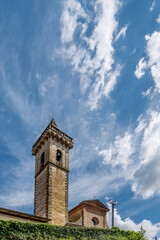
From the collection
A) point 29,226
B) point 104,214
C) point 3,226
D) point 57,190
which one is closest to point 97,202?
point 104,214

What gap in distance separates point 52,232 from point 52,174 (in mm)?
9017

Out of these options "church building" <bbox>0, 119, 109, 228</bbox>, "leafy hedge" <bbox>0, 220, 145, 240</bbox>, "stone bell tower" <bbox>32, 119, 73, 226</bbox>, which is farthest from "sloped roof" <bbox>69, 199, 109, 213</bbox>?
"leafy hedge" <bbox>0, 220, 145, 240</bbox>

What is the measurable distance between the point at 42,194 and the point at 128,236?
393 inches

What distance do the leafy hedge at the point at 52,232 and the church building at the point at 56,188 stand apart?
4393 mm

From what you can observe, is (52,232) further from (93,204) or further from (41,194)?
(93,204)

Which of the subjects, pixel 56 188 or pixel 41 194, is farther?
pixel 41 194

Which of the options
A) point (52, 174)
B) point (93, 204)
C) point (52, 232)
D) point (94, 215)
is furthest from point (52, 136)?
point (52, 232)

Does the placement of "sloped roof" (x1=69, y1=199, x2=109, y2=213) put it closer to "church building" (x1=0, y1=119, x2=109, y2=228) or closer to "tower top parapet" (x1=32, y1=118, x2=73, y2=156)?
"church building" (x1=0, y1=119, x2=109, y2=228)

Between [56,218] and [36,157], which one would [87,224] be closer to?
[56,218]

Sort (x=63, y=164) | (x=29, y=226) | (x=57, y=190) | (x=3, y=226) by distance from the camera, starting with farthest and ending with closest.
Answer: (x=63, y=164) < (x=57, y=190) < (x=29, y=226) < (x=3, y=226)

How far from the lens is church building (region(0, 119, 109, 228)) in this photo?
2270cm

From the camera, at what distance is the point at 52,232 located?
15.9 m

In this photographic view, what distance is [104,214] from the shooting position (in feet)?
90.2

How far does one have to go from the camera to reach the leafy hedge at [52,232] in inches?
540
